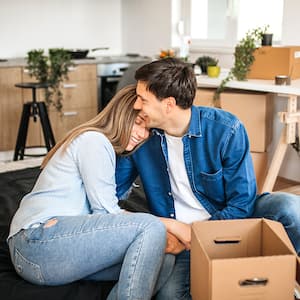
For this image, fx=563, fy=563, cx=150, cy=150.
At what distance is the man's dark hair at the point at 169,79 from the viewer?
193 centimetres

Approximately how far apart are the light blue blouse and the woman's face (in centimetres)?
17

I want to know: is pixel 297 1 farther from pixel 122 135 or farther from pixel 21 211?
Result: pixel 21 211

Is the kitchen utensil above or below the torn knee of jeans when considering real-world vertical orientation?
above

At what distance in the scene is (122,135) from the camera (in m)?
2.00

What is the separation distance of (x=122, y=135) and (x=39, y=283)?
0.58m

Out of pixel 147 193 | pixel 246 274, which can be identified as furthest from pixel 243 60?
pixel 246 274

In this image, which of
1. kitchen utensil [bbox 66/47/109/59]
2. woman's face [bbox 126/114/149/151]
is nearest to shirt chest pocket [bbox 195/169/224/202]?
woman's face [bbox 126/114/149/151]

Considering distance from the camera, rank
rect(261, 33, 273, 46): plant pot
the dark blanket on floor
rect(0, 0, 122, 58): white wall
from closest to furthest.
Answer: the dark blanket on floor
rect(261, 33, 273, 46): plant pot
rect(0, 0, 122, 58): white wall

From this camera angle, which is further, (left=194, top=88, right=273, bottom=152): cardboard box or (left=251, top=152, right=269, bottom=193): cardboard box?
(left=251, top=152, right=269, bottom=193): cardboard box

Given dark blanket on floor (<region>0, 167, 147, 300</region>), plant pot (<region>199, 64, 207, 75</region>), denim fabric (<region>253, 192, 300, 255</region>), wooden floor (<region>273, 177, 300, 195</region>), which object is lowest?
wooden floor (<region>273, 177, 300, 195</region>)

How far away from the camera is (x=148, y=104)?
1.96 metres

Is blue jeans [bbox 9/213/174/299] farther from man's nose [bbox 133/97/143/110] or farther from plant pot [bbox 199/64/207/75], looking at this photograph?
plant pot [bbox 199/64/207/75]

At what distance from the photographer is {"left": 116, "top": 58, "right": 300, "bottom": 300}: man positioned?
77.0 inches

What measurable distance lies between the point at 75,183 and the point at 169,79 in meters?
0.48
